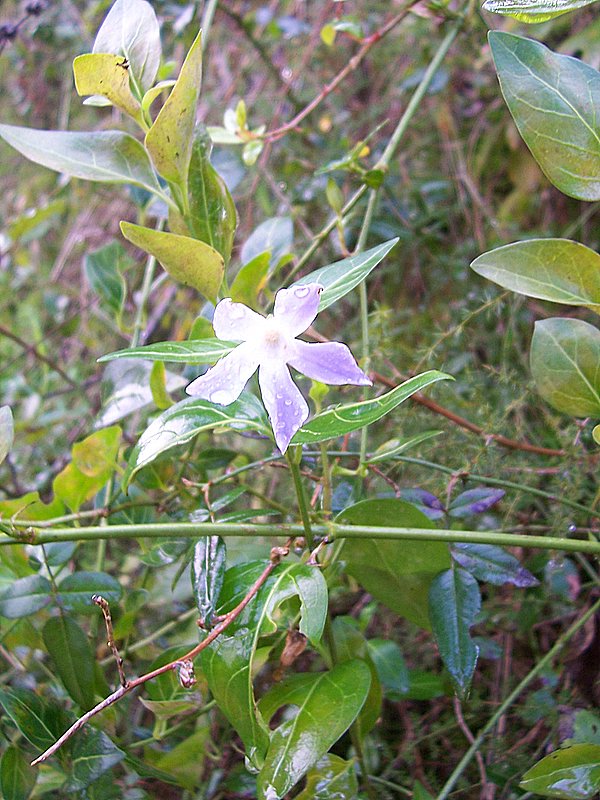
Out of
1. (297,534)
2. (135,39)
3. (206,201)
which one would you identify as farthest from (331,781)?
(135,39)

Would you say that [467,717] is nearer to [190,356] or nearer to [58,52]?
[190,356]

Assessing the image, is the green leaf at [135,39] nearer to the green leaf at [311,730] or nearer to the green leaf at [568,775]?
the green leaf at [311,730]

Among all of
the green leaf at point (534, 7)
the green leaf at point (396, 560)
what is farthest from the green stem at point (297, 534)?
the green leaf at point (534, 7)

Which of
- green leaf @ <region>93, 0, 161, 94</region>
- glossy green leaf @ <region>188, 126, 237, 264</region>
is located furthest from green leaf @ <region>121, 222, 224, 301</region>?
green leaf @ <region>93, 0, 161, 94</region>

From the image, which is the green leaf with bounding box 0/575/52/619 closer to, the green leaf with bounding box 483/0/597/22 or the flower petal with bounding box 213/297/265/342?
the flower petal with bounding box 213/297/265/342

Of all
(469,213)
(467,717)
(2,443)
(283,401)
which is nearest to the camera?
(283,401)

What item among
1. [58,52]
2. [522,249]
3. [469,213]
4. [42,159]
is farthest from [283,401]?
[58,52]
